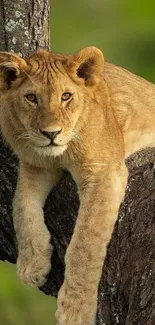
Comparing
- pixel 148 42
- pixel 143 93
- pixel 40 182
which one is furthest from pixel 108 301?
pixel 148 42

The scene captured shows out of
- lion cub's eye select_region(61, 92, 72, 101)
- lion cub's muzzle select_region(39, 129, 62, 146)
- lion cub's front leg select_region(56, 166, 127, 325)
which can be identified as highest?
lion cub's eye select_region(61, 92, 72, 101)

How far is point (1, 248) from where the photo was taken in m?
7.71

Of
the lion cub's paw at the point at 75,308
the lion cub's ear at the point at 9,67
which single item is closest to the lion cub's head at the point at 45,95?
the lion cub's ear at the point at 9,67

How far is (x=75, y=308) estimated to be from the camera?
7191mm

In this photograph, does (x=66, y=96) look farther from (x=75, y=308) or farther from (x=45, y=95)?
(x=75, y=308)

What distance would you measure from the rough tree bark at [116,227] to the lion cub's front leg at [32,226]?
5 cm

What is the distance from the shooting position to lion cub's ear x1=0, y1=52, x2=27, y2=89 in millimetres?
7215

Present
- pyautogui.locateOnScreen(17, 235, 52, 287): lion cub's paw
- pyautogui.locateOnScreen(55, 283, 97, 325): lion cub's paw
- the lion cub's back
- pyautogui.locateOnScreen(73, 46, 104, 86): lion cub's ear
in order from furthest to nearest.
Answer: the lion cub's back < pyautogui.locateOnScreen(17, 235, 52, 287): lion cub's paw < pyautogui.locateOnScreen(73, 46, 104, 86): lion cub's ear < pyautogui.locateOnScreen(55, 283, 97, 325): lion cub's paw

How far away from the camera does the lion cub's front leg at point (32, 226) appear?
743cm

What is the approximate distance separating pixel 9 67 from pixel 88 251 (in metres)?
0.85

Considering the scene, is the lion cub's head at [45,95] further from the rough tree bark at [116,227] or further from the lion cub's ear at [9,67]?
the rough tree bark at [116,227]

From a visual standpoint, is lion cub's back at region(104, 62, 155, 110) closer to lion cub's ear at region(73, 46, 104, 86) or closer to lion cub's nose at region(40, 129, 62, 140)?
lion cub's ear at region(73, 46, 104, 86)

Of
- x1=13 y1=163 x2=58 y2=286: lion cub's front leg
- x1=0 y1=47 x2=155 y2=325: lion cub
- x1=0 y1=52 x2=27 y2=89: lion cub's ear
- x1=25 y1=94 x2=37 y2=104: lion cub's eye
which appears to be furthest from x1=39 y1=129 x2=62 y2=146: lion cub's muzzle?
x1=13 y1=163 x2=58 y2=286: lion cub's front leg

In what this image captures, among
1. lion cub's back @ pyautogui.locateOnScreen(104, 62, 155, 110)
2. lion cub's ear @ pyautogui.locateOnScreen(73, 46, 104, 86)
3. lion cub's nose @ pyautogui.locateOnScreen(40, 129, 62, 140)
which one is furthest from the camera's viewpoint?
lion cub's back @ pyautogui.locateOnScreen(104, 62, 155, 110)
